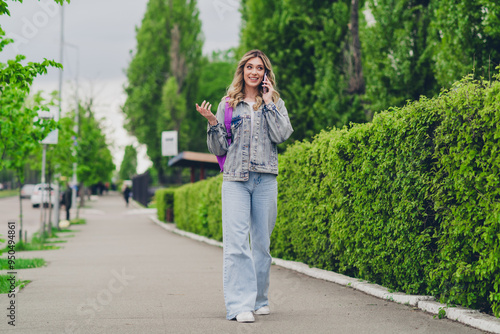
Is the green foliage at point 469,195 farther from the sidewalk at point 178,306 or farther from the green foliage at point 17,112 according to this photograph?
the green foliage at point 17,112

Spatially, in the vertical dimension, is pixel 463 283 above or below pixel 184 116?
below

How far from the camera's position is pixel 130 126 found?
190 ft

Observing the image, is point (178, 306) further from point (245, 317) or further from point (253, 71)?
point (253, 71)

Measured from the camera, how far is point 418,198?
602 cm

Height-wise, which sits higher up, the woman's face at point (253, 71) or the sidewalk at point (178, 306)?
the woman's face at point (253, 71)

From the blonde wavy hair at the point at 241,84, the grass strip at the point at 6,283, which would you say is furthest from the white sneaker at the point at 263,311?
the grass strip at the point at 6,283

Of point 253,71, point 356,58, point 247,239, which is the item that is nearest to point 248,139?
point 253,71

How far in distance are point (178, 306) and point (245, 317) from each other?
4.24ft

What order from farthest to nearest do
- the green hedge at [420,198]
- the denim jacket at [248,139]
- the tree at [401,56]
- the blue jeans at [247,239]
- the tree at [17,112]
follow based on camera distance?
the tree at [401,56] → the tree at [17,112] → the denim jacket at [248,139] → the blue jeans at [247,239] → the green hedge at [420,198]

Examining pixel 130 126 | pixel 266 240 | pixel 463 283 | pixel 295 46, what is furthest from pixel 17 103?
pixel 130 126

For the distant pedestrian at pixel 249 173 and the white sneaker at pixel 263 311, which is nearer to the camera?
the distant pedestrian at pixel 249 173

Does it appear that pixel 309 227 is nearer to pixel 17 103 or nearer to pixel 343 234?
pixel 343 234

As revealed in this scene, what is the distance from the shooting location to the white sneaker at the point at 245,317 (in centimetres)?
518

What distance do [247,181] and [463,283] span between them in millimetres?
1979
